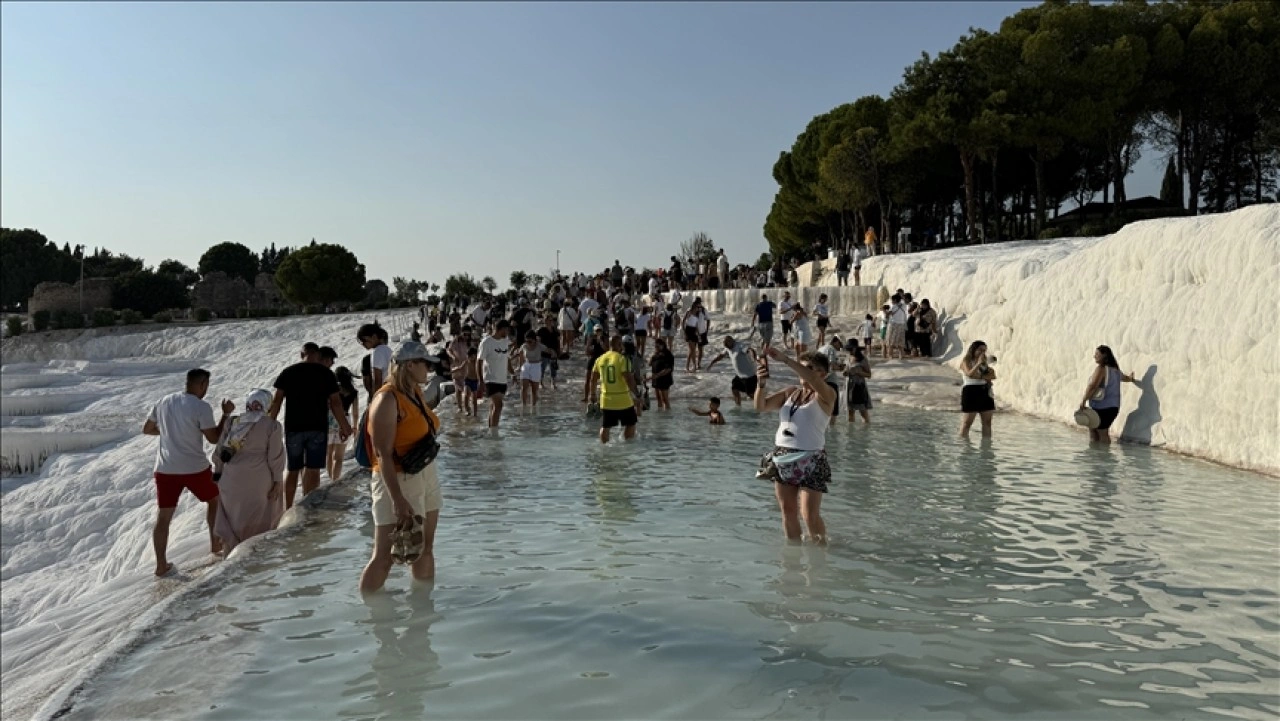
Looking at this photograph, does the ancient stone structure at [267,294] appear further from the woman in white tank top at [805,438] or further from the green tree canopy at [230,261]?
the woman in white tank top at [805,438]

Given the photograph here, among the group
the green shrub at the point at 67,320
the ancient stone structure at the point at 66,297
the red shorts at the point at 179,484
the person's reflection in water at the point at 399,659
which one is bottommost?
Result: the person's reflection in water at the point at 399,659

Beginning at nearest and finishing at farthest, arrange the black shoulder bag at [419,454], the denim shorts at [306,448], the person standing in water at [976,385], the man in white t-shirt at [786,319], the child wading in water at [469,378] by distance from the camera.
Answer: the black shoulder bag at [419,454] < the denim shorts at [306,448] < the person standing in water at [976,385] < the child wading in water at [469,378] < the man in white t-shirt at [786,319]

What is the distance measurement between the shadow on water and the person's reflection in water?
11.0 metres

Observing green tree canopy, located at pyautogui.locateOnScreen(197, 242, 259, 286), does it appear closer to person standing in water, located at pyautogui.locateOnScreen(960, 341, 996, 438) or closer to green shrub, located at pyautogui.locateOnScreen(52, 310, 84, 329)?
green shrub, located at pyautogui.locateOnScreen(52, 310, 84, 329)

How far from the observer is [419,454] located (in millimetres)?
5082

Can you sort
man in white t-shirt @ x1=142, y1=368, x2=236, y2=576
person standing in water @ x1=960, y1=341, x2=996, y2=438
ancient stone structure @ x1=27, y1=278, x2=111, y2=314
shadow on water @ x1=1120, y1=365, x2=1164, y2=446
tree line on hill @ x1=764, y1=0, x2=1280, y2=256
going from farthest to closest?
ancient stone structure @ x1=27, y1=278, x2=111, y2=314, tree line on hill @ x1=764, y1=0, x2=1280, y2=256, person standing in water @ x1=960, y1=341, x2=996, y2=438, shadow on water @ x1=1120, y1=365, x2=1164, y2=446, man in white t-shirt @ x1=142, y1=368, x2=236, y2=576

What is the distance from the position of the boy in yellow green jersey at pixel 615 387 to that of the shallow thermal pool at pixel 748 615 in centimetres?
246

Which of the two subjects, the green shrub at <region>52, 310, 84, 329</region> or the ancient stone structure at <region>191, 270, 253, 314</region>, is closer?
the green shrub at <region>52, 310, 84, 329</region>

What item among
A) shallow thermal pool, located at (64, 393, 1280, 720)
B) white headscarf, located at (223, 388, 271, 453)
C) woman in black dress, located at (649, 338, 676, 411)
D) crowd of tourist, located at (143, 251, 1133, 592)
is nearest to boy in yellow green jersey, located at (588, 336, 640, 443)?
crowd of tourist, located at (143, 251, 1133, 592)

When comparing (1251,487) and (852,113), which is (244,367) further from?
(1251,487)

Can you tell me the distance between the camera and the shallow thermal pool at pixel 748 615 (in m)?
4.03

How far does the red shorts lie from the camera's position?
7.27 meters

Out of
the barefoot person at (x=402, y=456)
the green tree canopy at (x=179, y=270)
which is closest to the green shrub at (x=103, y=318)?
the green tree canopy at (x=179, y=270)

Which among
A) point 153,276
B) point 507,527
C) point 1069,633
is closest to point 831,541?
point 1069,633
